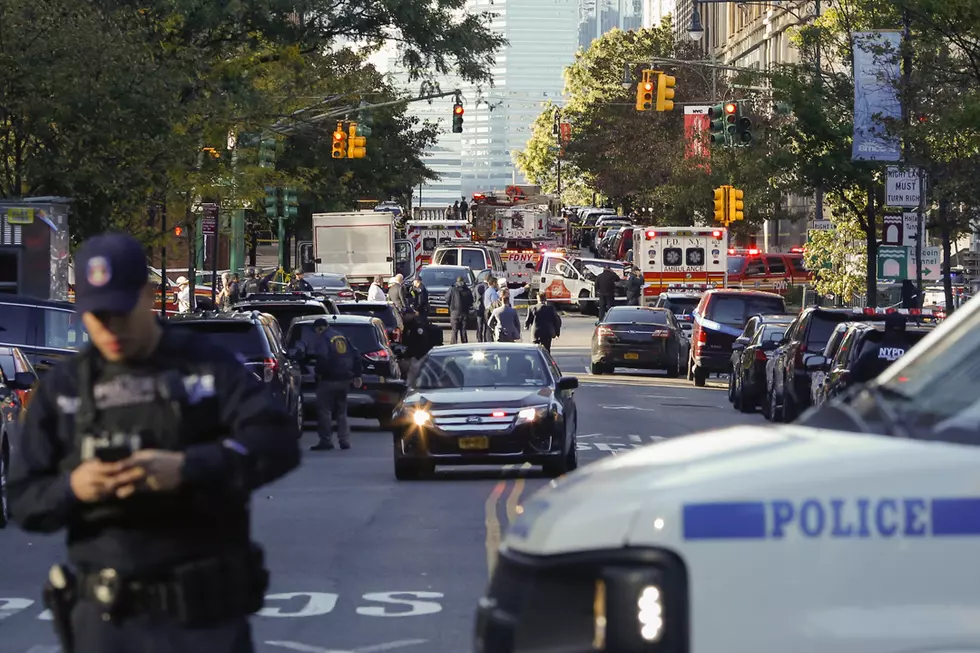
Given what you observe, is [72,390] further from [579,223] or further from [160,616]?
[579,223]

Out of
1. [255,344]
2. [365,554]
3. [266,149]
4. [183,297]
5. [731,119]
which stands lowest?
[365,554]

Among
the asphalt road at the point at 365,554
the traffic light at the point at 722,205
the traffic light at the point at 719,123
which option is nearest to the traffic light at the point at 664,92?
the traffic light at the point at 719,123

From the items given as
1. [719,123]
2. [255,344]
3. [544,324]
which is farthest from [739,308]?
[255,344]

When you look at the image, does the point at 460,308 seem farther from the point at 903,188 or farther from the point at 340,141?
the point at 340,141

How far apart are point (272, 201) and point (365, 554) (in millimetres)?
41456

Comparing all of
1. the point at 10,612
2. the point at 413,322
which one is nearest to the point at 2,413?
the point at 10,612

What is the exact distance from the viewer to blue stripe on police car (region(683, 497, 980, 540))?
401 centimetres

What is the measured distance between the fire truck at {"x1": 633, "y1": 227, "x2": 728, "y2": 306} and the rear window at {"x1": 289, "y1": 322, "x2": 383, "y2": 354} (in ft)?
93.1

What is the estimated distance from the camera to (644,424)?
91.9 feet

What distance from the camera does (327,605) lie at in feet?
38.8

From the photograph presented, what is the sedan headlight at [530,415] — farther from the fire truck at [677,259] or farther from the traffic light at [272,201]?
the fire truck at [677,259]

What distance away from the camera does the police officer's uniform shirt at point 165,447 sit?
501cm

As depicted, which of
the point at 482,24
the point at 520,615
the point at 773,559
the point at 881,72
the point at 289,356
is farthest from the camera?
the point at 482,24

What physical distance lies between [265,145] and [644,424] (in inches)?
791
